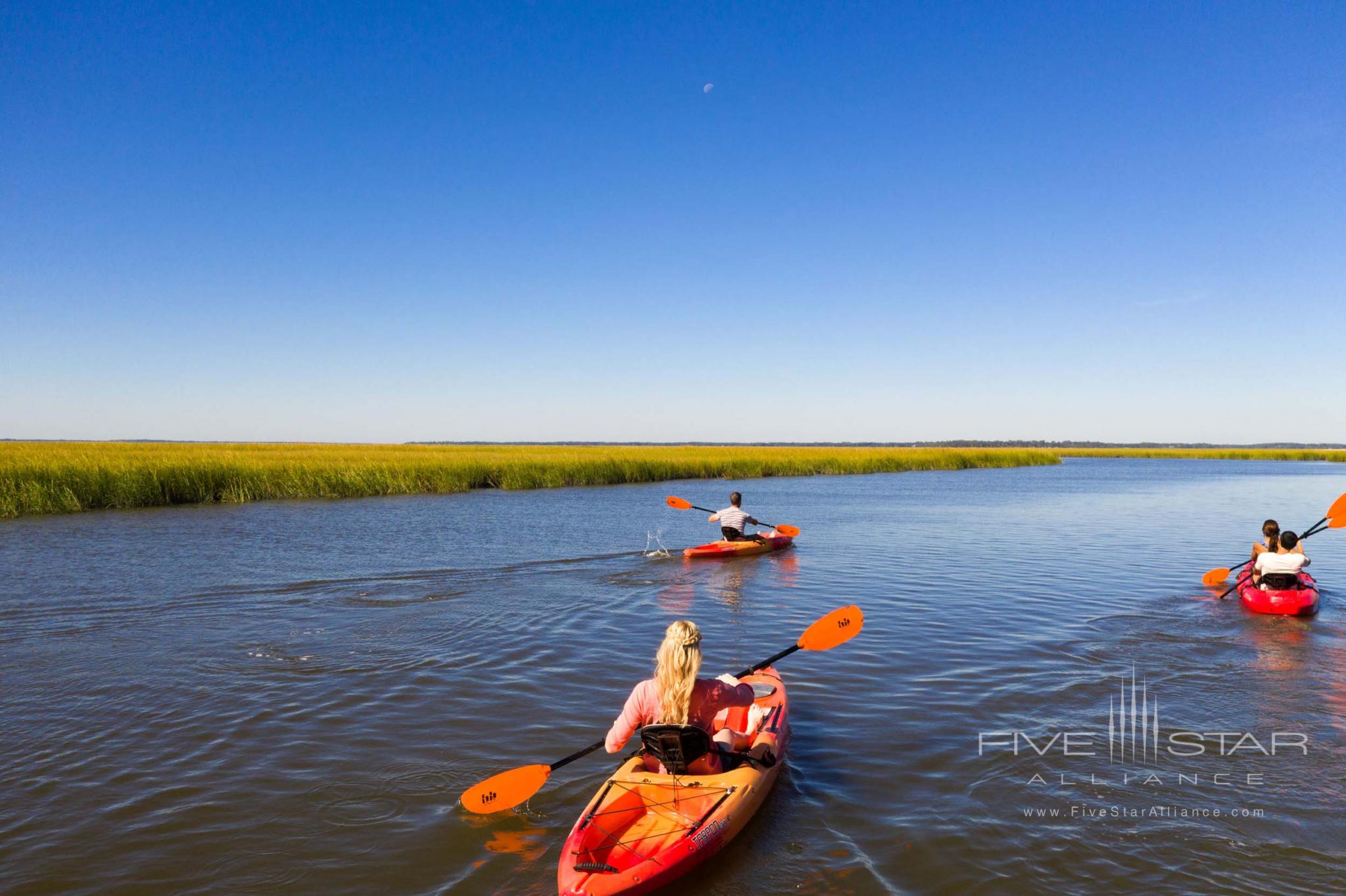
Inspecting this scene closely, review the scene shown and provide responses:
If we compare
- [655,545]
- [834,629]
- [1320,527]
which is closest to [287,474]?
[655,545]

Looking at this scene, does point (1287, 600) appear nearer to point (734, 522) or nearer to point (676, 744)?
point (734, 522)

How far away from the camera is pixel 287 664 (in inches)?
348

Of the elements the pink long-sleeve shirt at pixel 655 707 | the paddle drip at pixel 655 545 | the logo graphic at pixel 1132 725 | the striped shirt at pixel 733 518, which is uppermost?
the striped shirt at pixel 733 518

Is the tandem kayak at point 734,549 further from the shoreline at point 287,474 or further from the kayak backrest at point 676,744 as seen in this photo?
the shoreline at point 287,474

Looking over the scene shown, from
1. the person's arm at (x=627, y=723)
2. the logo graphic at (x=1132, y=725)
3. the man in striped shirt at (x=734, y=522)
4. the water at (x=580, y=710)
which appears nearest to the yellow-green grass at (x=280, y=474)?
the water at (x=580, y=710)

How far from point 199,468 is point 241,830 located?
81.7 ft

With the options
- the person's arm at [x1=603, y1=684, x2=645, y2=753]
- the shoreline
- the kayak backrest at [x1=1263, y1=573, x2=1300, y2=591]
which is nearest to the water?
the kayak backrest at [x1=1263, y1=573, x2=1300, y2=591]

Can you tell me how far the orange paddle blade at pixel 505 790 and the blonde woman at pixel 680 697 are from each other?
0.57 metres

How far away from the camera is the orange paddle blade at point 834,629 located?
7.31m

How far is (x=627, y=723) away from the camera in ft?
17.6

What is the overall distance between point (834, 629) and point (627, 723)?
274cm

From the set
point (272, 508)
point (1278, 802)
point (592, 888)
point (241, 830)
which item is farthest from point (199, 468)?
point (1278, 802)

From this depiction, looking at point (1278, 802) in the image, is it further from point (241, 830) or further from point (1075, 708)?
point (241, 830)

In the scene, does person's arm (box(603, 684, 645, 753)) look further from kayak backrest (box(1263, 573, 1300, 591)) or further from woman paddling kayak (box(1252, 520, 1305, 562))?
woman paddling kayak (box(1252, 520, 1305, 562))
